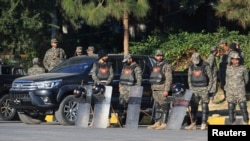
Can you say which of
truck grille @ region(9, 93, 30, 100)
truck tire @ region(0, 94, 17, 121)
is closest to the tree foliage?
truck tire @ region(0, 94, 17, 121)

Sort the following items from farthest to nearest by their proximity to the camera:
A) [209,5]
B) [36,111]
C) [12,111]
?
[209,5] → [12,111] → [36,111]

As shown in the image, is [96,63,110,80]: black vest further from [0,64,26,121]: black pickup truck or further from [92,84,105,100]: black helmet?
[0,64,26,121]: black pickup truck

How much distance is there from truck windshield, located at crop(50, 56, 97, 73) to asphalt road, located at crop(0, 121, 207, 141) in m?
2.24

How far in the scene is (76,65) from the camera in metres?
18.4

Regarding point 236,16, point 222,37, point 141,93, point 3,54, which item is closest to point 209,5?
point 222,37

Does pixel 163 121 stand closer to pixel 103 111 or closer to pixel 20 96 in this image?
pixel 103 111

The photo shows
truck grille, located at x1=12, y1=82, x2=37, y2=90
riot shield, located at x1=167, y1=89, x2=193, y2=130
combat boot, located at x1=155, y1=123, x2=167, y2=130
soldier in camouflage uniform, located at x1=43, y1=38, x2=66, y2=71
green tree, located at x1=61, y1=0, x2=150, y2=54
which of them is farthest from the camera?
green tree, located at x1=61, y1=0, x2=150, y2=54

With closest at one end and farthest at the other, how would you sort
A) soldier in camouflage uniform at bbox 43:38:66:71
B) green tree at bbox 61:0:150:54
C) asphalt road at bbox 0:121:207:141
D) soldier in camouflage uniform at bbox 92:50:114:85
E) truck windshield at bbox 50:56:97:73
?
asphalt road at bbox 0:121:207:141, soldier in camouflage uniform at bbox 92:50:114:85, truck windshield at bbox 50:56:97:73, soldier in camouflage uniform at bbox 43:38:66:71, green tree at bbox 61:0:150:54

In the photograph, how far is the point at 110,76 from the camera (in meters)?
17.3

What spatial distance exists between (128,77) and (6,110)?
15.8 ft

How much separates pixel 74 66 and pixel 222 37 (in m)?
10.2

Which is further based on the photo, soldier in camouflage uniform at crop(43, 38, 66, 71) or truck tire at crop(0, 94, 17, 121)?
soldier in camouflage uniform at crop(43, 38, 66, 71)

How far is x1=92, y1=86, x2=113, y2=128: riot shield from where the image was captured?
1673 cm

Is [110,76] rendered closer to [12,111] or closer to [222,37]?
[12,111]
